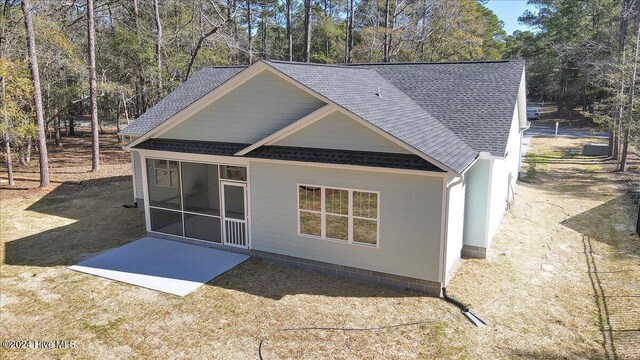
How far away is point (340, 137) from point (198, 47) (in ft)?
57.3

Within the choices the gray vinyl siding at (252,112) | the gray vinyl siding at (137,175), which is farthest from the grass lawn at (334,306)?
the gray vinyl siding at (252,112)

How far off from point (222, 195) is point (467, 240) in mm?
6819

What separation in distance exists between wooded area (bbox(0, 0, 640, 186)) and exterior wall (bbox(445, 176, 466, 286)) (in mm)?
13650

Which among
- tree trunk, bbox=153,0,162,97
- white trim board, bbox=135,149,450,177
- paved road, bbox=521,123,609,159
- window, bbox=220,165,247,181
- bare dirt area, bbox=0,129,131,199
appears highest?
tree trunk, bbox=153,0,162,97

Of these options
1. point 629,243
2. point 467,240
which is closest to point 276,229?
point 467,240

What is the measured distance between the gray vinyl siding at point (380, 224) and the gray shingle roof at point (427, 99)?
1044mm

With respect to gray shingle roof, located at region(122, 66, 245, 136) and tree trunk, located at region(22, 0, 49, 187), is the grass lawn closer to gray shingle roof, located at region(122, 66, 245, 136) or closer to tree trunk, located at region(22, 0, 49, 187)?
gray shingle roof, located at region(122, 66, 245, 136)

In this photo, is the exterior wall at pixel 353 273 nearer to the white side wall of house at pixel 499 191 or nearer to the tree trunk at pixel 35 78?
the white side wall of house at pixel 499 191

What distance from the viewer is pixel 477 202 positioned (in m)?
11.6

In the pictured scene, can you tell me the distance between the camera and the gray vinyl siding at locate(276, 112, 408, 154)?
32.7ft

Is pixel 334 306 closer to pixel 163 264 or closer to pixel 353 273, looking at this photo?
pixel 353 273

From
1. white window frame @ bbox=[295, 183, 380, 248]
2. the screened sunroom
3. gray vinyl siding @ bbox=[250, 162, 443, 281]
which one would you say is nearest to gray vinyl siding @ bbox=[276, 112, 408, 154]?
gray vinyl siding @ bbox=[250, 162, 443, 281]

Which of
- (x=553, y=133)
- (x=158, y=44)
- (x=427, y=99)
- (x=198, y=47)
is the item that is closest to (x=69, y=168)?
(x=158, y=44)

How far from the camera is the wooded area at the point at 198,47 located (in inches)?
800
